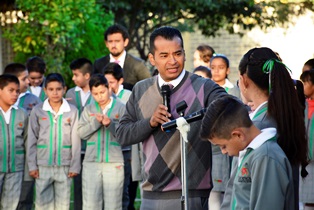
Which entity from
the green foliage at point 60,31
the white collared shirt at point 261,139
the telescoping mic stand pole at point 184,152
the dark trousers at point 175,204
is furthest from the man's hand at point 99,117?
the white collared shirt at point 261,139

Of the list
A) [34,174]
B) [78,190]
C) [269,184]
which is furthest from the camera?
[78,190]

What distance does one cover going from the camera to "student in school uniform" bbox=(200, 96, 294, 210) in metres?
3.93

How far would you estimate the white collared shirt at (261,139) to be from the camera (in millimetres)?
4020

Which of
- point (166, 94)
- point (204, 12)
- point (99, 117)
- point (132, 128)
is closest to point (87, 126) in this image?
point (99, 117)

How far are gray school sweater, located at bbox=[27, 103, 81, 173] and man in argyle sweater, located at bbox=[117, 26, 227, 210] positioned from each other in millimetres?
3647

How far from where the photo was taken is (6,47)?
1939 centimetres

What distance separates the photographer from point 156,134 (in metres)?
5.37

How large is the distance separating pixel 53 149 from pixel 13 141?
1.55ft

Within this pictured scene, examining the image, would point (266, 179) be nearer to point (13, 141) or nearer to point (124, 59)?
point (13, 141)

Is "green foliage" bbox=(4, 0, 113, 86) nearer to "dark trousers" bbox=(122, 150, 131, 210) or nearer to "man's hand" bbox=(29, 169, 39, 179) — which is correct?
"dark trousers" bbox=(122, 150, 131, 210)

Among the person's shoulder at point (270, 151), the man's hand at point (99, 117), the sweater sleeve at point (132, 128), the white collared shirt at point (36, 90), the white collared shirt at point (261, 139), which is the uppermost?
the white collared shirt at point (36, 90)

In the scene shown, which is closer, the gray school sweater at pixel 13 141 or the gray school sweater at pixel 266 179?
the gray school sweater at pixel 266 179

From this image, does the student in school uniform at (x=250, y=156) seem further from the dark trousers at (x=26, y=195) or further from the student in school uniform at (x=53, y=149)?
the dark trousers at (x=26, y=195)

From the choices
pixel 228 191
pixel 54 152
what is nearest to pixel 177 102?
pixel 228 191
